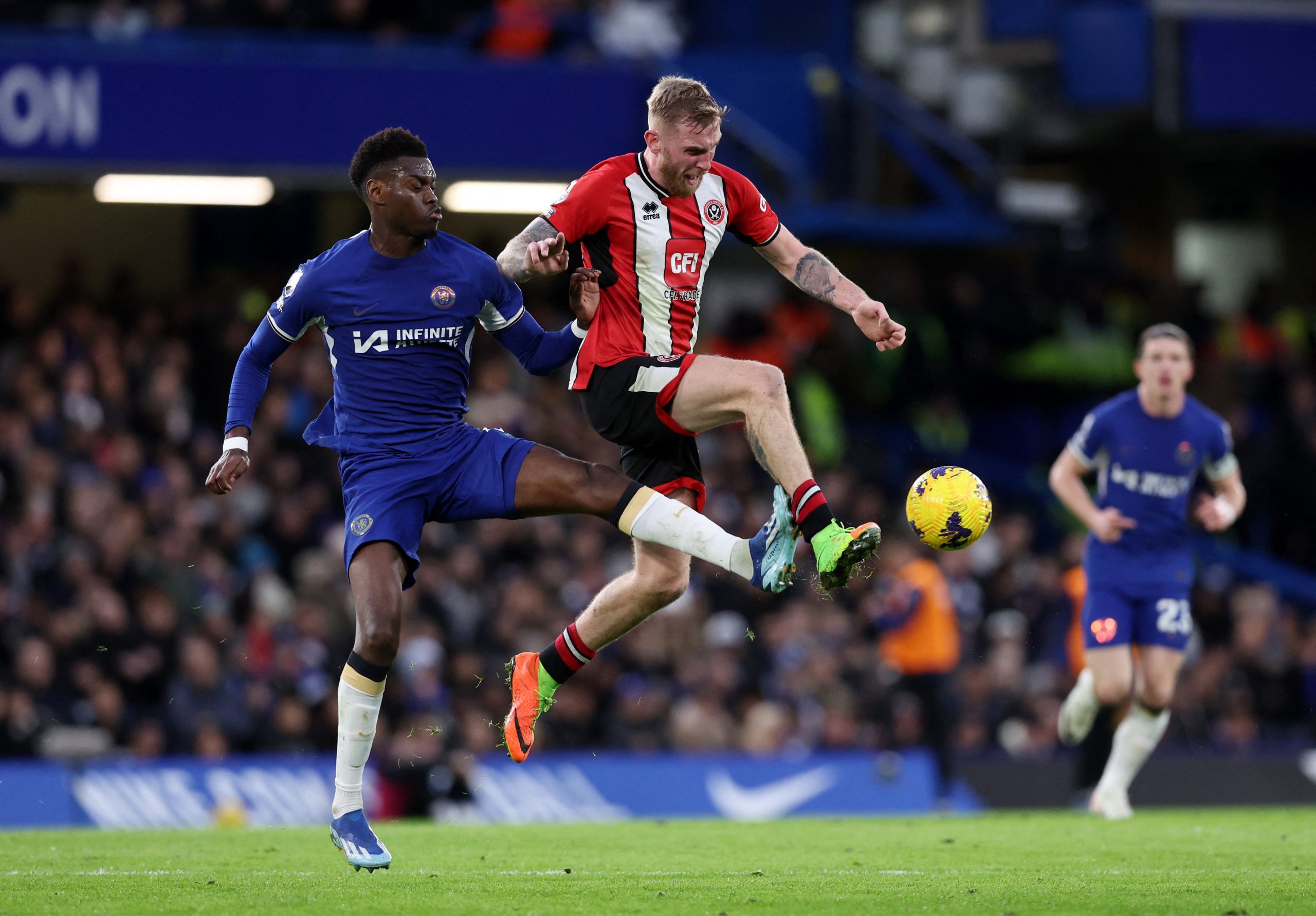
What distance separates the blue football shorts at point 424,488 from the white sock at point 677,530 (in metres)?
0.53

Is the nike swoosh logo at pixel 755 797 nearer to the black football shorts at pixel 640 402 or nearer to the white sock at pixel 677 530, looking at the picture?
the black football shorts at pixel 640 402

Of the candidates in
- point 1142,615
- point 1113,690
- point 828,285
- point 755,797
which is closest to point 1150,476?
point 1142,615

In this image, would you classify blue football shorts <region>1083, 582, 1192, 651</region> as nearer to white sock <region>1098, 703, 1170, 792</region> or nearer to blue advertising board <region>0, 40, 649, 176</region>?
white sock <region>1098, 703, 1170, 792</region>

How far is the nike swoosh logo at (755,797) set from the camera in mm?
15055

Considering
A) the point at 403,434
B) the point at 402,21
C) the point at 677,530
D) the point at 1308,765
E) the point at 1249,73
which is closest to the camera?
the point at 677,530

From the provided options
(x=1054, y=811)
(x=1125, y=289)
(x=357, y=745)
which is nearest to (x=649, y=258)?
(x=357, y=745)

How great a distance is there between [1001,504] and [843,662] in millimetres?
4000

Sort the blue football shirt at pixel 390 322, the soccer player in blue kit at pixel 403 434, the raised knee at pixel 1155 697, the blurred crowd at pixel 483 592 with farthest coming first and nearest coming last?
the blurred crowd at pixel 483 592
the raised knee at pixel 1155 697
the blue football shirt at pixel 390 322
the soccer player in blue kit at pixel 403 434

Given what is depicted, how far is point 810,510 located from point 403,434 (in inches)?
70.3

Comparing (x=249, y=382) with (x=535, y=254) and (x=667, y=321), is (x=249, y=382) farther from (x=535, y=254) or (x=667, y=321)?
(x=667, y=321)

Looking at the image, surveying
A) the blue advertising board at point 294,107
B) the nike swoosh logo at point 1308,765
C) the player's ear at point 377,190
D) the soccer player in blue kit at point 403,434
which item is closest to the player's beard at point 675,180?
the soccer player in blue kit at point 403,434

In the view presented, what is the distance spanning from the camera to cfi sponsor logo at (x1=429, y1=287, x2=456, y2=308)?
8.30 meters

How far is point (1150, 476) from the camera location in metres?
11.7

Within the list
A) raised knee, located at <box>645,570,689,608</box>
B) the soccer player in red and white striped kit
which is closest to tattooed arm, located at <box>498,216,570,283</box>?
the soccer player in red and white striped kit
